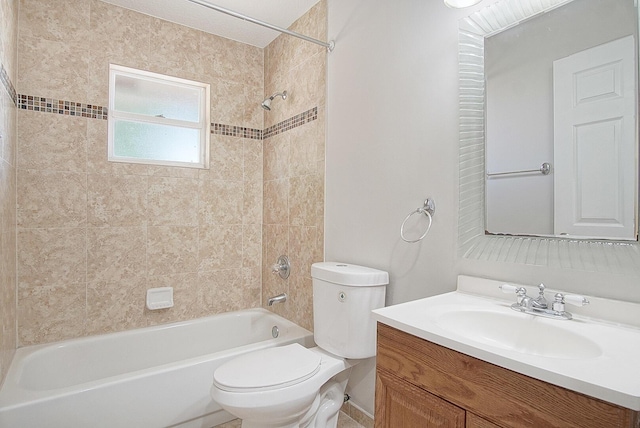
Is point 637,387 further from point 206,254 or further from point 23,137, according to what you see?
point 23,137

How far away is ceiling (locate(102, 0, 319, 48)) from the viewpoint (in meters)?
2.21

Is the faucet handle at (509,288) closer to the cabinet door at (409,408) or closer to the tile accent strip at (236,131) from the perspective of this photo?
the cabinet door at (409,408)

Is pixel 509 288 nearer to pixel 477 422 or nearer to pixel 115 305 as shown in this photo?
pixel 477 422

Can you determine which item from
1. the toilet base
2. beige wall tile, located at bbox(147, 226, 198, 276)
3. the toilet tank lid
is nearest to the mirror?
the toilet tank lid

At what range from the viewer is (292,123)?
2.46 metres

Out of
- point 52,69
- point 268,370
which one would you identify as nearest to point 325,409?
point 268,370

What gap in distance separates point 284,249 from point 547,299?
1751 millimetres

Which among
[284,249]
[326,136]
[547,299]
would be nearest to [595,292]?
[547,299]

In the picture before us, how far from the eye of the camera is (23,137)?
195 centimetres

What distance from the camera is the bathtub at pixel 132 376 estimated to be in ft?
4.69

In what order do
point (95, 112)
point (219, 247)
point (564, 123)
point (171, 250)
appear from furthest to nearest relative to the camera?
point (219, 247)
point (171, 250)
point (95, 112)
point (564, 123)

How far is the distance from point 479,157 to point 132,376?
1813mm

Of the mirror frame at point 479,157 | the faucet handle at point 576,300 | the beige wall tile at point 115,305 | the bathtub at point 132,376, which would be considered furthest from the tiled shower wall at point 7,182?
the faucet handle at point 576,300

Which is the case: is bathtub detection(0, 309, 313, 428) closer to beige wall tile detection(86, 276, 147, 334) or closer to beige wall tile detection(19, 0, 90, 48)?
beige wall tile detection(86, 276, 147, 334)
